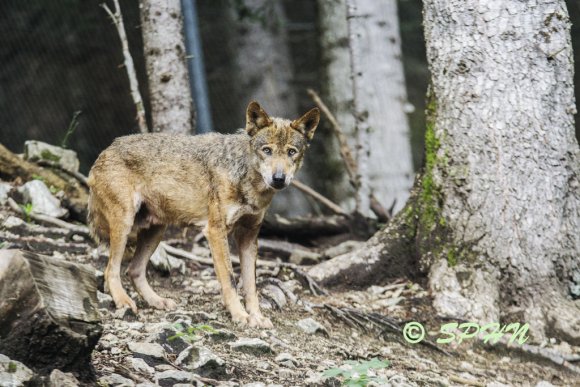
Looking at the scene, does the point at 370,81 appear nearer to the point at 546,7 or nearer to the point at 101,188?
the point at 546,7

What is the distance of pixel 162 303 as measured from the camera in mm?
5539

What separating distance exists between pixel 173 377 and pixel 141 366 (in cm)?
20

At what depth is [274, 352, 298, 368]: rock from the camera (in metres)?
4.54

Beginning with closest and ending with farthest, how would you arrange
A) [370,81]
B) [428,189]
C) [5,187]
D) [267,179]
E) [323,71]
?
[267,179], [428,189], [5,187], [370,81], [323,71]

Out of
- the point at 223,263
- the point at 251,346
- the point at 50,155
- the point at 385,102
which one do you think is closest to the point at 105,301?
the point at 223,263

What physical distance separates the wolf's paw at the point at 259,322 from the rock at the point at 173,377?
1.35 m

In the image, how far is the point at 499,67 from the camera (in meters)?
5.79

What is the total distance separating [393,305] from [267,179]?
59.8 inches

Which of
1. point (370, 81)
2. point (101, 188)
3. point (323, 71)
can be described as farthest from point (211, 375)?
point (323, 71)

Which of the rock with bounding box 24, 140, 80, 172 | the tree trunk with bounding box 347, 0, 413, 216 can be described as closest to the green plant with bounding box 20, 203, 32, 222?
the rock with bounding box 24, 140, 80, 172

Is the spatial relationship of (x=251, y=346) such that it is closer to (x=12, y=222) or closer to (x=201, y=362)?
(x=201, y=362)

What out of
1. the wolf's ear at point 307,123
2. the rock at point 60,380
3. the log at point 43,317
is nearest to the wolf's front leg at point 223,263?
the wolf's ear at point 307,123

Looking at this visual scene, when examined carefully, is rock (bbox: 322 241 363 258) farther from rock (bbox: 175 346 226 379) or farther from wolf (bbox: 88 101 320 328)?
rock (bbox: 175 346 226 379)

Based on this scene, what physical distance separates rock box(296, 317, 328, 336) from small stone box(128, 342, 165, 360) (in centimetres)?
142
